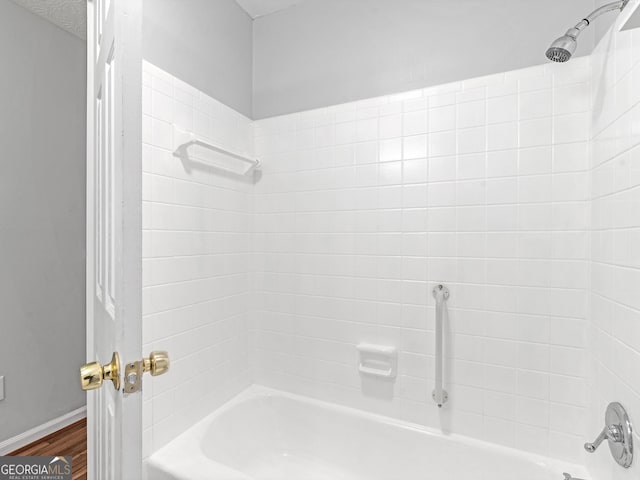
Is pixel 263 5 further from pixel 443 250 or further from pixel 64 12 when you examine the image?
pixel 443 250

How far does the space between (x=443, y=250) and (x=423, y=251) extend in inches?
3.6

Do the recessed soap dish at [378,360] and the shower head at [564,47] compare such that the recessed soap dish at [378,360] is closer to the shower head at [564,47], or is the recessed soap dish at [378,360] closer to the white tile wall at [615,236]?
the white tile wall at [615,236]

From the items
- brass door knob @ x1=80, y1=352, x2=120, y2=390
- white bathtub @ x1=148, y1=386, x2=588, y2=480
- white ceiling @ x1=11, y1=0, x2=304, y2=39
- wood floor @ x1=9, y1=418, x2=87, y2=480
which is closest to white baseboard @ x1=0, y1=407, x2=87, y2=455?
wood floor @ x1=9, y1=418, x2=87, y2=480

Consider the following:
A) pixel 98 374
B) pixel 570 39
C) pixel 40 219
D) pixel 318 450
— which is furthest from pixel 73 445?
pixel 570 39

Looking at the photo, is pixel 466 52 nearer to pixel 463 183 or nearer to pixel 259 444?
pixel 463 183

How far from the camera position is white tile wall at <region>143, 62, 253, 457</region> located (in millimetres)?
1528

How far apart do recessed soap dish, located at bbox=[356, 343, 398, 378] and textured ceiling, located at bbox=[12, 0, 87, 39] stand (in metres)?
1.63

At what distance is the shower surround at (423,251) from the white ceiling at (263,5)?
632 mm

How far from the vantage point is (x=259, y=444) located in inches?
76.2

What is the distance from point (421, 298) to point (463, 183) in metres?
0.56

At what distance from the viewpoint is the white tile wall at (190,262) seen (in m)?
1.53

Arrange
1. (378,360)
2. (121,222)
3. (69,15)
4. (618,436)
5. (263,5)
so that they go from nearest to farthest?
(121,222), (69,15), (618,436), (378,360), (263,5)

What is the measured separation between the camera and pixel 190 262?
1719 millimetres

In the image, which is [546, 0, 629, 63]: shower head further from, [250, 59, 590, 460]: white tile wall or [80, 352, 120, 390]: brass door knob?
[80, 352, 120, 390]: brass door knob
